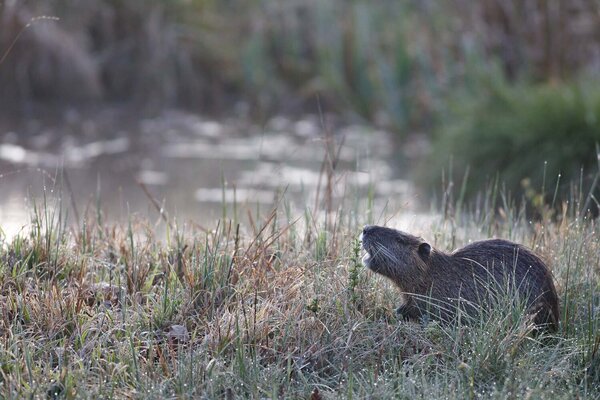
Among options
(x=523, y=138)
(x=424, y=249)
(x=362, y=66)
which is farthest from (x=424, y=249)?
(x=362, y=66)

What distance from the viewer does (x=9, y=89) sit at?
1105 cm

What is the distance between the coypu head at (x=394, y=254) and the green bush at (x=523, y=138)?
3.52 m

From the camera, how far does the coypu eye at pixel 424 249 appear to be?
11.6ft

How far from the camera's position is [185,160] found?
927 centimetres

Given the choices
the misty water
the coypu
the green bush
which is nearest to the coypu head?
the coypu

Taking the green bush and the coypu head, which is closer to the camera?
the coypu head

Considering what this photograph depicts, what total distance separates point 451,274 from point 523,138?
425cm

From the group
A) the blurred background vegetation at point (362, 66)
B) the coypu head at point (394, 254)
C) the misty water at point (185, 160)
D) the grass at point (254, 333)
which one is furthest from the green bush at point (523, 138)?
the coypu head at point (394, 254)

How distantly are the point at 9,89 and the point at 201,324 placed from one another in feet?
27.5

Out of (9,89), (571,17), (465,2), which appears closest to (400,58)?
(465,2)

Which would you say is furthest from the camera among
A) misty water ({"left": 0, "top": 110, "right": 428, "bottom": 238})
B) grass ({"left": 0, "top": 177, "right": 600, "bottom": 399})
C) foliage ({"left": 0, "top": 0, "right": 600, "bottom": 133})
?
foliage ({"left": 0, "top": 0, "right": 600, "bottom": 133})

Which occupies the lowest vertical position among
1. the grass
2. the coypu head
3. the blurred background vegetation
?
the grass

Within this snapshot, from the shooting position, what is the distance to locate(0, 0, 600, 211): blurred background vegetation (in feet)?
25.6

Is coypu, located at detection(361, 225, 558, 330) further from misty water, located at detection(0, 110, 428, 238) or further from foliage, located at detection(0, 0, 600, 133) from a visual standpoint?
foliage, located at detection(0, 0, 600, 133)
